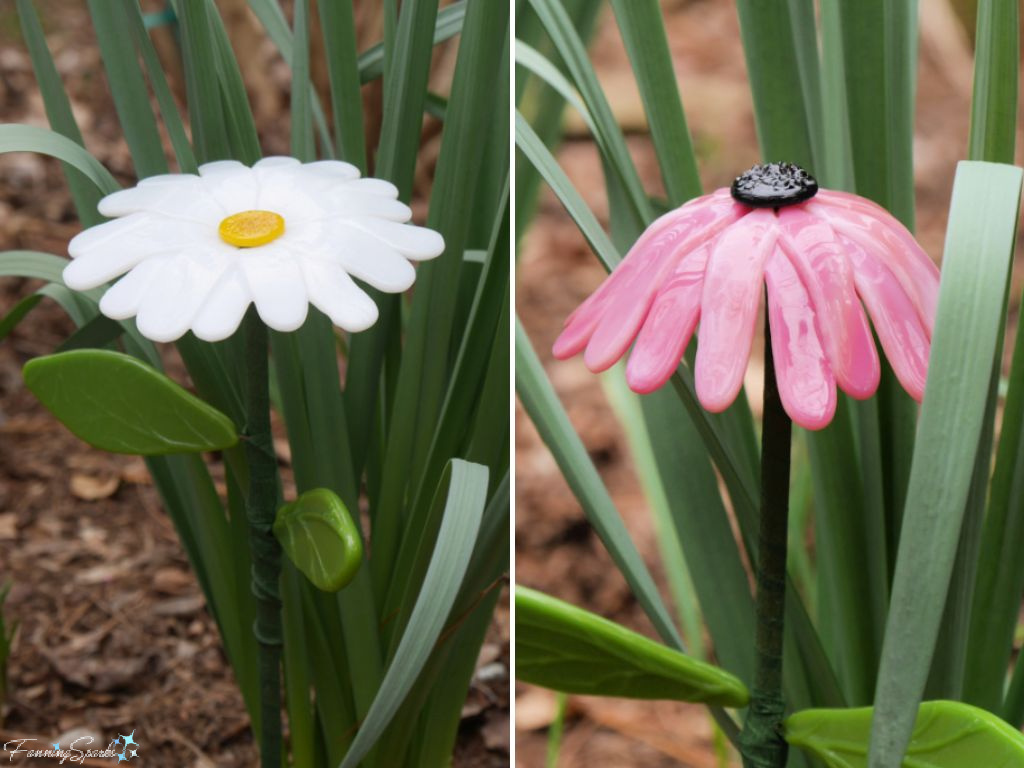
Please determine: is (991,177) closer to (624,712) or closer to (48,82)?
(48,82)

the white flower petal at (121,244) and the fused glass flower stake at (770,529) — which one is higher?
the white flower petal at (121,244)

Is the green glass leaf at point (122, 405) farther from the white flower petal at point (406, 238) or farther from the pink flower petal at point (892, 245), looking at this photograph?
the pink flower petal at point (892, 245)

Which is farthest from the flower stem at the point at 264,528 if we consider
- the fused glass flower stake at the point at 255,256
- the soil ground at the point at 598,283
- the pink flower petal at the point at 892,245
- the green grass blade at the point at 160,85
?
the soil ground at the point at 598,283

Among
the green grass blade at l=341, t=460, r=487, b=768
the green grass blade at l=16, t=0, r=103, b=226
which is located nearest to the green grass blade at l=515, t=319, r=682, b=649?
the green grass blade at l=341, t=460, r=487, b=768

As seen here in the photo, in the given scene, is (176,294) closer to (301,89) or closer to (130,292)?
(130,292)

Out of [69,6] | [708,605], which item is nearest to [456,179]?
[708,605]
